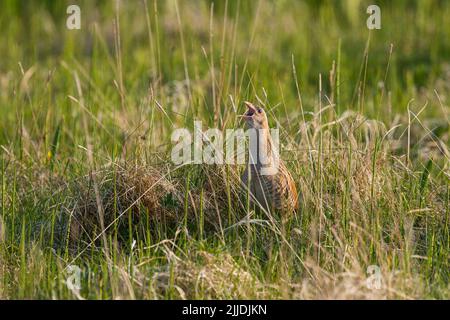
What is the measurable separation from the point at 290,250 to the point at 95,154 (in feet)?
4.58

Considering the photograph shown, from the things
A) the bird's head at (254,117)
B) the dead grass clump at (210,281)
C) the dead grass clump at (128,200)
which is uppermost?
the bird's head at (254,117)

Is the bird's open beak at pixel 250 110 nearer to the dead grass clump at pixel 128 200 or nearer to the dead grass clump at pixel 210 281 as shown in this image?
the dead grass clump at pixel 128 200

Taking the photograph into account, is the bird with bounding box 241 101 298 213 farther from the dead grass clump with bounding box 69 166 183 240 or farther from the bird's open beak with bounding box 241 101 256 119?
the dead grass clump with bounding box 69 166 183 240

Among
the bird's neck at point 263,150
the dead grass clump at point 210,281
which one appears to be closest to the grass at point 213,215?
the dead grass clump at point 210,281

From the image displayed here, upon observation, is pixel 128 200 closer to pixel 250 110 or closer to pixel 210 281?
pixel 250 110

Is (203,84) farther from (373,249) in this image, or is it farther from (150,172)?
(373,249)

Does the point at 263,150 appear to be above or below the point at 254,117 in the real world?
below

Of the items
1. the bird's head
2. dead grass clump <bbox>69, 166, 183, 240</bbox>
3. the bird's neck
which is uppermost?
the bird's head

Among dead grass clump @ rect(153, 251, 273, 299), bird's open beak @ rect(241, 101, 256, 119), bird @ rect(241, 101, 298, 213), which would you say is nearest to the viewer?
dead grass clump @ rect(153, 251, 273, 299)

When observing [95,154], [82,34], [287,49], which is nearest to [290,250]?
[95,154]

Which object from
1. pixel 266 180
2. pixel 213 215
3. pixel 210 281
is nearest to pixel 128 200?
pixel 213 215

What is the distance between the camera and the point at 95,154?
5.34 m

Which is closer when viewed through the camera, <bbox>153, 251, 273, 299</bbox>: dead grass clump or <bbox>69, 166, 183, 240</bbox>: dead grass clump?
<bbox>153, 251, 273, 299</bbox>: dead grass clump

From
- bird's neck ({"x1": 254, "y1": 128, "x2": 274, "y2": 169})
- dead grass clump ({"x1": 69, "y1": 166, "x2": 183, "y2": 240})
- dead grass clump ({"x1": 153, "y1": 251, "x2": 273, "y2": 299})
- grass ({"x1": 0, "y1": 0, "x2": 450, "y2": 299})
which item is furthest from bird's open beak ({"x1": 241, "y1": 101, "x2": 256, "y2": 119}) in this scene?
dead grass clump ({"x1": 153, "y1": 251, "x2": 273, "y2": 299})
